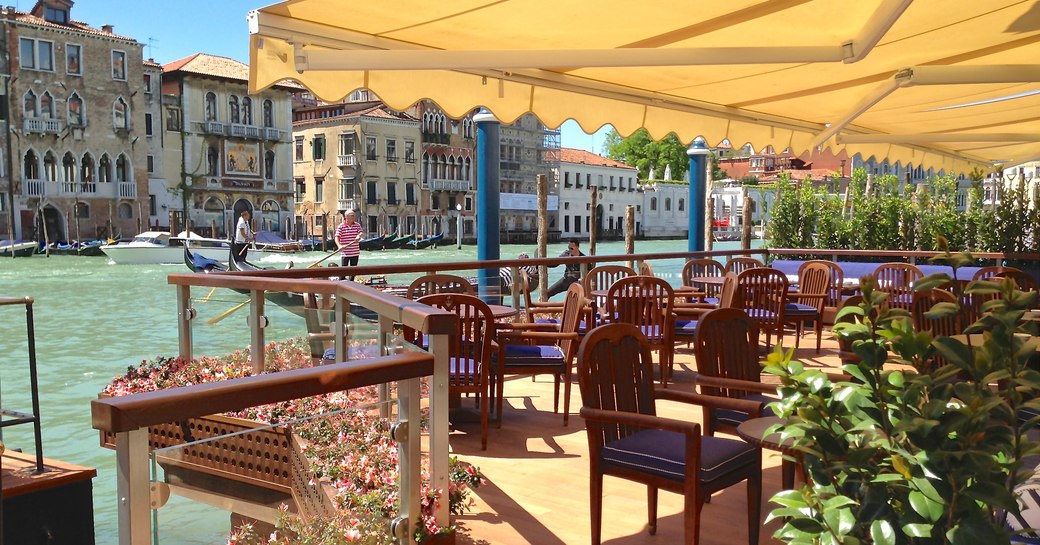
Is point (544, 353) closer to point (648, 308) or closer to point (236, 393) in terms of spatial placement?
point (648, 308)

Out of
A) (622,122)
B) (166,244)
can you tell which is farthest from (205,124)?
(622,122)

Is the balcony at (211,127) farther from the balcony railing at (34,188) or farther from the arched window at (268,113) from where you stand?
the balcony railing at (34,188)

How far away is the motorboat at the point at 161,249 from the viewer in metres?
32.8

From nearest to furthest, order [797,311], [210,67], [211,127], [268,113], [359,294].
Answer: [359,294] < [797,311] < [211,127] < [210,67] < [268,113]

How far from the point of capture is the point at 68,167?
3791 centimetres

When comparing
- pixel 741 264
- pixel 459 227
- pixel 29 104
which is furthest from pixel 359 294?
pixel 459 227

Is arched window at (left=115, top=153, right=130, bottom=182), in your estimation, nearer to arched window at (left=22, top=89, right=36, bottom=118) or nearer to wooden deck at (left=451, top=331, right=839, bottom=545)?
arched window at (left=22, top=89, right=36, bottom=118)

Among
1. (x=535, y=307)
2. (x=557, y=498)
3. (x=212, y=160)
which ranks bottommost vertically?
(x=557, y=498)

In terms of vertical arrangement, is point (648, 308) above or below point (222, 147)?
below

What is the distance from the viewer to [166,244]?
35.7 m

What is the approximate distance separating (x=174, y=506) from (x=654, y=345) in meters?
3.86

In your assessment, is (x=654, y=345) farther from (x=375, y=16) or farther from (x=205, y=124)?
(x=205, y=124)

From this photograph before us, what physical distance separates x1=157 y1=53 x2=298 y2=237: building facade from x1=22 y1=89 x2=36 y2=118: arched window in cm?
575

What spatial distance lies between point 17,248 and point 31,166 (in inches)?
157
